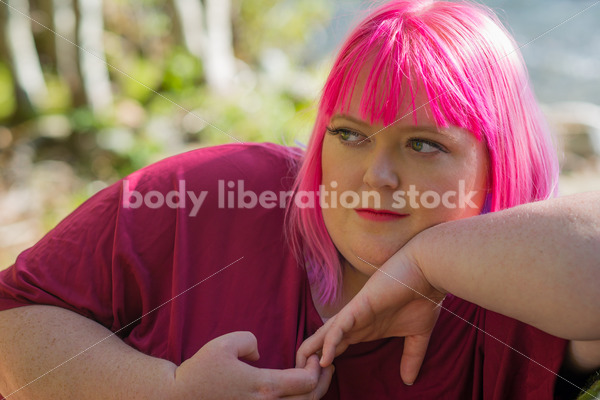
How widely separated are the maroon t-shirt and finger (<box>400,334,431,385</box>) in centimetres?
3

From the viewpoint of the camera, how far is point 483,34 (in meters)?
1.30

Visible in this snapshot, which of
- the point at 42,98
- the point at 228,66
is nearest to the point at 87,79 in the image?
the point at 42,98

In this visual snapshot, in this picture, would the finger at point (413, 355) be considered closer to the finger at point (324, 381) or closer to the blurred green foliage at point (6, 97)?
the finger at point (324, 381)

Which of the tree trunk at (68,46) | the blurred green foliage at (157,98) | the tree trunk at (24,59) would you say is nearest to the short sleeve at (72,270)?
the blurred green foliage at (157,98)

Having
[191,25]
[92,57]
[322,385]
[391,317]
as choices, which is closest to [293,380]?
[322,385]

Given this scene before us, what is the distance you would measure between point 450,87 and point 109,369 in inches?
35.2

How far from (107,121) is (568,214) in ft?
16.0

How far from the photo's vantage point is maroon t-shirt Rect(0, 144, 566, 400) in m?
1.31

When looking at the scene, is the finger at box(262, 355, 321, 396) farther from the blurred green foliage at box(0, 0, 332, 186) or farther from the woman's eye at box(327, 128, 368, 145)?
the blurred green foliage at box(0, 0, 332, 186)

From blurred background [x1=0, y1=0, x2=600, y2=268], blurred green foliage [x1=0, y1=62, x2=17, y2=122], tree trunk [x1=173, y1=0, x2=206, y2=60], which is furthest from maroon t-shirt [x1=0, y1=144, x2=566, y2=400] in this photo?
tree trunk [x1=173, y1=0, x2=206, y2=60]

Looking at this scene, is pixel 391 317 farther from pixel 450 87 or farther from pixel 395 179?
pixel 450 87

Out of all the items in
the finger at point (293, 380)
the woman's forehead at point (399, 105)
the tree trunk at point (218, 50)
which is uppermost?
the tree trunk at point (218, 50)

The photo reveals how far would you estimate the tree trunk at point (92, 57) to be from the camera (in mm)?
5395

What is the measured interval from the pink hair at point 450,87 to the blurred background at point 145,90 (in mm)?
2485
